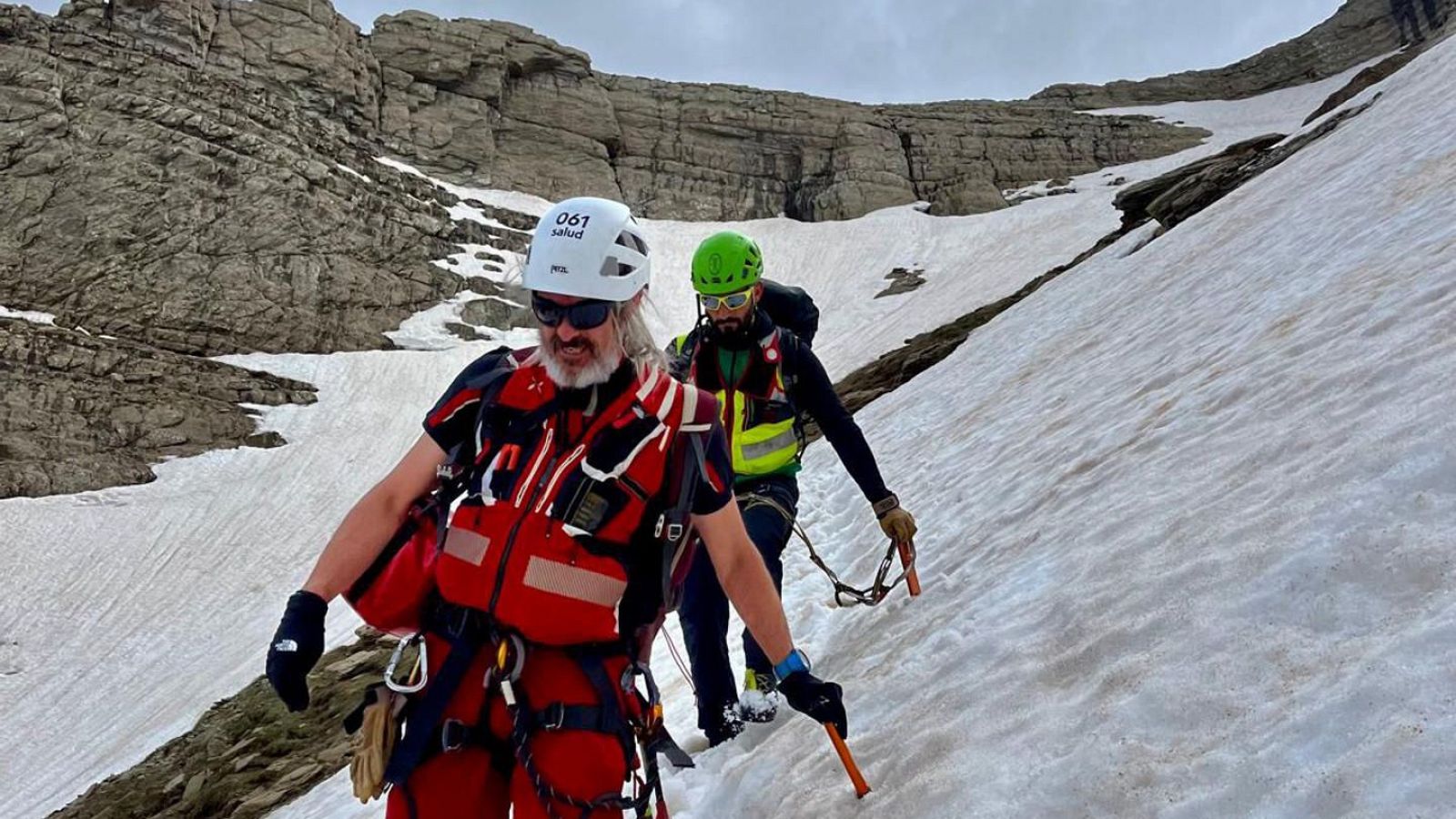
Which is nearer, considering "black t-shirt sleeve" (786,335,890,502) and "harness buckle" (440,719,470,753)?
"harness buckle" (440,719,470,753)

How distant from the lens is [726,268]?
4.58 meters

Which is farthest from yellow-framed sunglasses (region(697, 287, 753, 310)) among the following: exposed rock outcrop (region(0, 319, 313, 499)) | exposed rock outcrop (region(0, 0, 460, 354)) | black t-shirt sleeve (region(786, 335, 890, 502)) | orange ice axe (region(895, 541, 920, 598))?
exposed rock outcrop (region(0, 0, 460, 354))

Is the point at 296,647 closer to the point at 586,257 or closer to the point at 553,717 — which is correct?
the point at 553,717

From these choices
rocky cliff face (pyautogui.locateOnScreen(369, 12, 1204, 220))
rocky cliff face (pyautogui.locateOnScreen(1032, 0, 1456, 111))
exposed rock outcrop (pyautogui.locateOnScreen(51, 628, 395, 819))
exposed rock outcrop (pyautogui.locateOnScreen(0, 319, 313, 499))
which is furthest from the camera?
rocky cliff face (pyautogui.locateOnScreen(1032, 0, 1456, 111))

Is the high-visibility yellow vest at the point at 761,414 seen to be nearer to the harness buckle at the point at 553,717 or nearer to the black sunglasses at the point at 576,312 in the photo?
the black sunglasses at the point at 576,312

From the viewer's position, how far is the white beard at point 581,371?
276 centimetres

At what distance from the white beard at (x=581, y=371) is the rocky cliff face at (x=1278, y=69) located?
262 feet

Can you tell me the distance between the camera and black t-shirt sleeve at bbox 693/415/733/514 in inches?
109

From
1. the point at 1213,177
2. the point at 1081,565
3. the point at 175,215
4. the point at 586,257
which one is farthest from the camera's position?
the point at 175,215

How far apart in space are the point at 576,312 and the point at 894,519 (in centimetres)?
229

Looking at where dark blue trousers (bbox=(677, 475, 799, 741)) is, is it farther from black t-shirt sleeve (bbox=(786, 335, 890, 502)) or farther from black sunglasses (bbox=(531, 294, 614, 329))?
black sunglasses (bbox=(531, 294, 614, 329))

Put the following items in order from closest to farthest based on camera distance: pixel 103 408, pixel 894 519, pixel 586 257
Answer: pixel 586 257 < pixel 894 519 < pixel 103 408

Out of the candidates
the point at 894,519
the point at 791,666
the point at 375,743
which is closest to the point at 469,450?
the point at 375,743

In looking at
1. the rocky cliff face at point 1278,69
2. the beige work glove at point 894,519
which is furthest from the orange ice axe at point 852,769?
the rocky cliff face at point 1278,69
